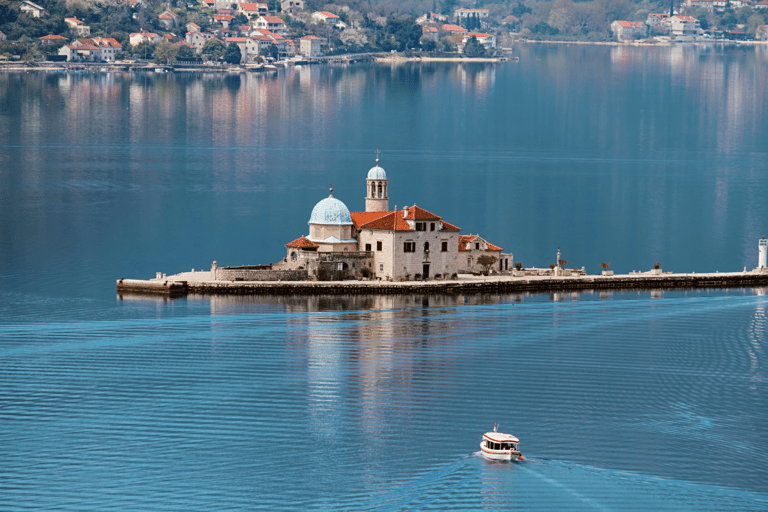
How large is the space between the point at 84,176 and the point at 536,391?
6996 cm

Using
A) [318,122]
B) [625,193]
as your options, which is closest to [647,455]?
[625,193]

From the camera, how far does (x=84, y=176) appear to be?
112 m

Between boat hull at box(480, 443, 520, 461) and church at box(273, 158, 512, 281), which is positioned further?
church at box(273, 158, 512, 281)

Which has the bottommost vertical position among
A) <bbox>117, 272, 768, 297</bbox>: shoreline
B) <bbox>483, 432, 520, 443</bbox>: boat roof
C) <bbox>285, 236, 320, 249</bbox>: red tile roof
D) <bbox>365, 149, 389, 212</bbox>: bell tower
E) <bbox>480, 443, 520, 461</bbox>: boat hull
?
<bbox>480, 443, 520, 461</bbox>: boat hull

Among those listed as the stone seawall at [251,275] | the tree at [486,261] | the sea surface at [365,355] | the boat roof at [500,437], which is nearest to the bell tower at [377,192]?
the tree at [486,261]

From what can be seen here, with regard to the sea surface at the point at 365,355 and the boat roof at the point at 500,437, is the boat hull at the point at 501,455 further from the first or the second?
the sea surface at the point at 365,355

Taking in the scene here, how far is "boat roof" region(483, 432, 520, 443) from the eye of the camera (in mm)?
41062

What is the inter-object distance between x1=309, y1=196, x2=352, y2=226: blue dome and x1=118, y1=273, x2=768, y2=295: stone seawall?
3.24 m

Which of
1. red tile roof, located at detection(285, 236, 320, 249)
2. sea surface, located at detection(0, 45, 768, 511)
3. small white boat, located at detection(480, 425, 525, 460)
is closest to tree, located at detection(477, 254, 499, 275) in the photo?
sea surface, located at detection(0, 45, 768, 511)

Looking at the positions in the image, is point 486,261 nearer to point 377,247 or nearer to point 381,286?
point 377,247

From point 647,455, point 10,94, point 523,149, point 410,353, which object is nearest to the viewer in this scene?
point 647,455

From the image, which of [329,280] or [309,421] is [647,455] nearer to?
[309,421]

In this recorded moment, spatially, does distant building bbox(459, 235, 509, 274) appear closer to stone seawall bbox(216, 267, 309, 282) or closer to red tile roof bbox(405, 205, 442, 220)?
red tile roof bbox(405, 205, 442, 220)

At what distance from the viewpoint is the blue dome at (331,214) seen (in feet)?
229
